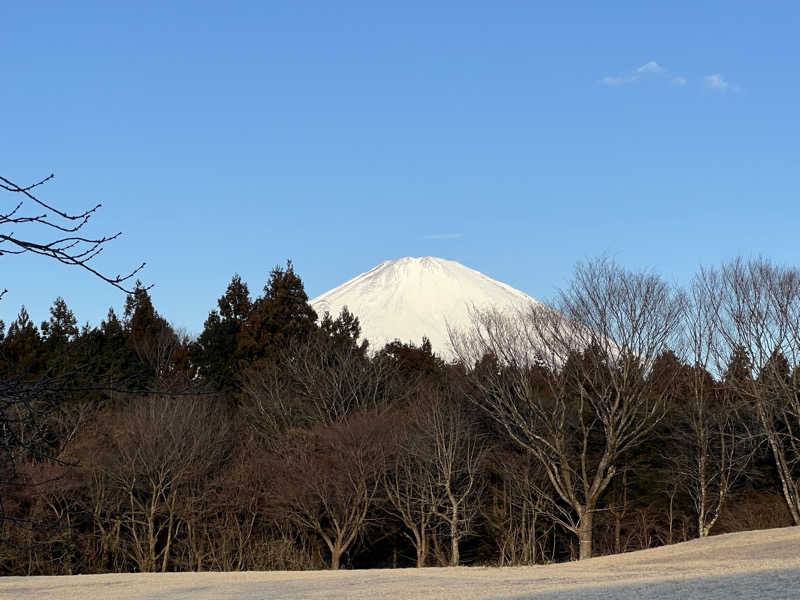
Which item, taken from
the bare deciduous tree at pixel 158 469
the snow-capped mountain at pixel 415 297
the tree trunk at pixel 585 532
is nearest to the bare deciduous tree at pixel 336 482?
the bare deciduous tree at pixel 158 469

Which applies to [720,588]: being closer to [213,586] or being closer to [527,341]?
[213,586]

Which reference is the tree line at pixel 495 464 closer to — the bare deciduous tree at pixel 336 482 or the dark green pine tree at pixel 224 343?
the bare deciduous tree at pixel 336 482

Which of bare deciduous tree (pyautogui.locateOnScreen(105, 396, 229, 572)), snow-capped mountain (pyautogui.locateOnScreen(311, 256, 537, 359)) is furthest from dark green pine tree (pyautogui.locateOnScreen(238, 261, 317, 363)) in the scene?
snow-capped mountain (pyautogui.locateOnScreen(311, 256, 537, 359))

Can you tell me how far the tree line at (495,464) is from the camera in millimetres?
33156

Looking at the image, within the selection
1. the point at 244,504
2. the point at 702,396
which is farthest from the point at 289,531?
the point at 702,396

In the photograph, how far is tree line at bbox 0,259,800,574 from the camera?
33.2 metres

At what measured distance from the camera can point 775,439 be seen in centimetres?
3378

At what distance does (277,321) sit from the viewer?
52.6 metres

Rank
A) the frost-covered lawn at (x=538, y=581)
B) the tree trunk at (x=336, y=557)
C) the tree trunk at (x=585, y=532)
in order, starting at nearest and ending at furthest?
the frost-covered lawn at (x=538, y=581), the tree trunk at (x=585, y=532), the tree trunk at (x=336, y=557)

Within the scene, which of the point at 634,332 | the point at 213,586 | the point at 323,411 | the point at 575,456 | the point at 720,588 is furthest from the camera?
the point at 323,411

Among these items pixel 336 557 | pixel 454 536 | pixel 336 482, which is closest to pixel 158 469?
pixel 336 482

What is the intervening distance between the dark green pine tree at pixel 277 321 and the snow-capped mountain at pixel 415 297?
53.2 meters

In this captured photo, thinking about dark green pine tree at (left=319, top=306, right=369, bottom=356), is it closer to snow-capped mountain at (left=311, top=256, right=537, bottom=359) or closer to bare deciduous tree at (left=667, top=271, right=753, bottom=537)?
bare deciduous tree at (left=667, top=271, right=753, bottom=537)

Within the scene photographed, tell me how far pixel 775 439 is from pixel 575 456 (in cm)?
738
